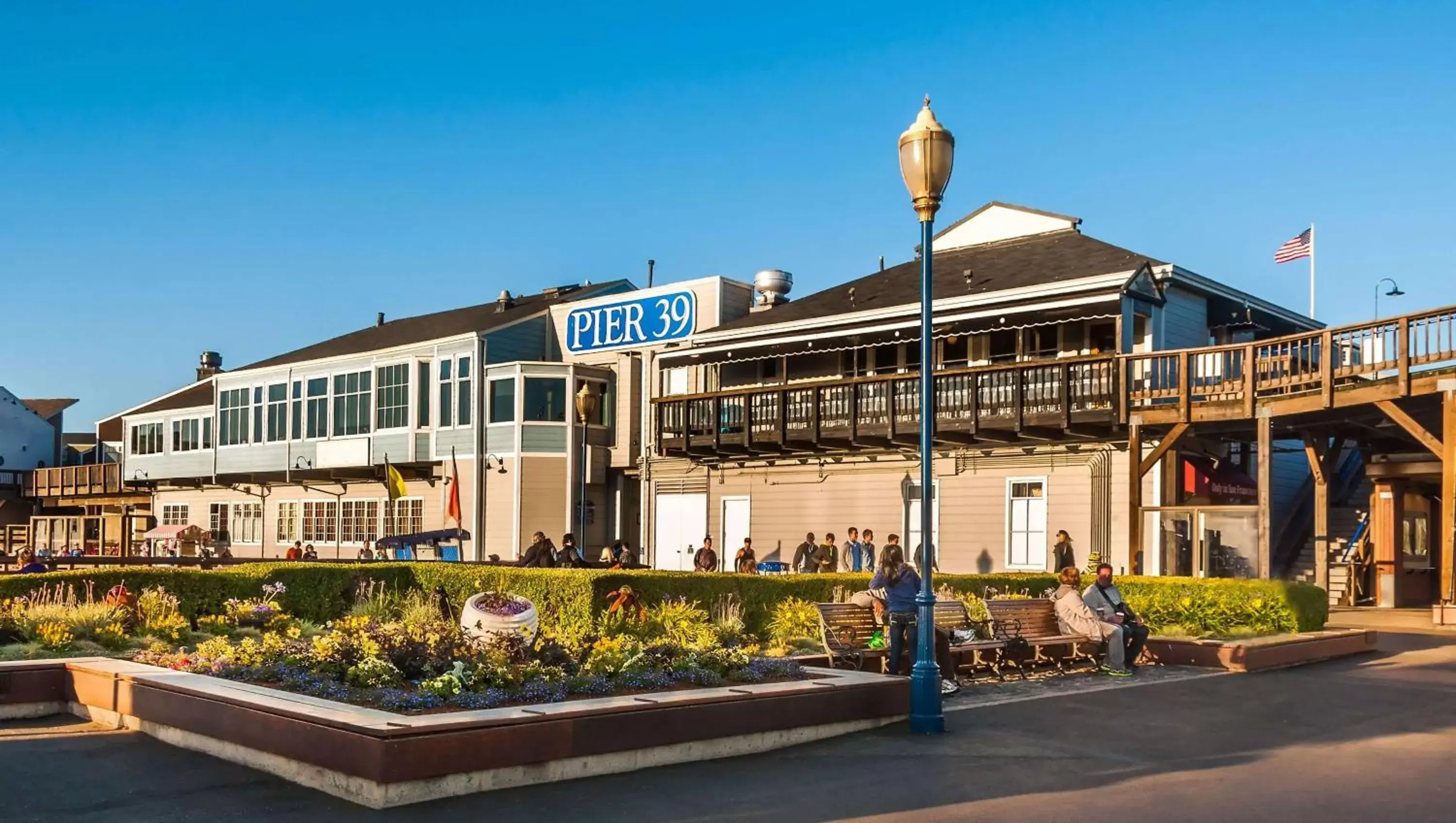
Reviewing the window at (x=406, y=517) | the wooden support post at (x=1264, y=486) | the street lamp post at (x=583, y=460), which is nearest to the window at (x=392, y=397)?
the window at (x=406, y=517)

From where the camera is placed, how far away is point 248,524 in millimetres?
46594

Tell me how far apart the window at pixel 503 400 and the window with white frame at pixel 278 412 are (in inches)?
Answer: 388

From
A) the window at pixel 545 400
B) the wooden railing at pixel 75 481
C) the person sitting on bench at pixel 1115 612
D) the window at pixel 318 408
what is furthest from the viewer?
the wooden railing at pixel 75 481

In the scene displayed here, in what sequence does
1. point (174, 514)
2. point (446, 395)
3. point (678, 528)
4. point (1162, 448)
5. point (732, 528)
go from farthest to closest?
point (174, 514), point (446, 395), point (678, 528), point (732, 528), point (1162, 448)

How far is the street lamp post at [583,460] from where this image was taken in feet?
87.9

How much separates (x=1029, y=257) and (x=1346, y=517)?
30.6 feet

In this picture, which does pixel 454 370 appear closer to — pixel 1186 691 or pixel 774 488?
pixel 774 488

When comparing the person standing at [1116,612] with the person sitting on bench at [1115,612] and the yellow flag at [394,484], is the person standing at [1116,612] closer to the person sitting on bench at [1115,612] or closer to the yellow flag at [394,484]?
the person sitting on bench at [1115,612]

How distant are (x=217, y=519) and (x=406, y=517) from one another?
11.6 m

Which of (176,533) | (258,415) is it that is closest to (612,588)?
(258,415)

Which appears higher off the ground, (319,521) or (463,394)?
(463,394)

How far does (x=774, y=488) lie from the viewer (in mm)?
32344

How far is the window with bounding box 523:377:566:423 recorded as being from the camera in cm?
3691

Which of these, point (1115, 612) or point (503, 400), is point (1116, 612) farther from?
point (503, 400)
